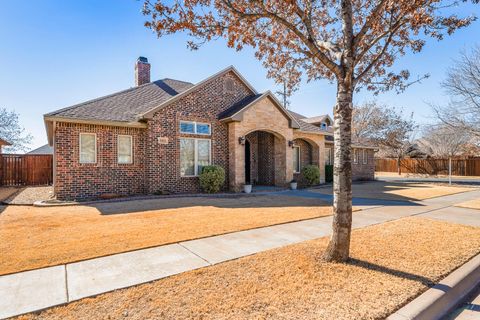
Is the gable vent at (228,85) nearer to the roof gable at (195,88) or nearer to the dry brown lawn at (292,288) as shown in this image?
the roof gable at (195,88)

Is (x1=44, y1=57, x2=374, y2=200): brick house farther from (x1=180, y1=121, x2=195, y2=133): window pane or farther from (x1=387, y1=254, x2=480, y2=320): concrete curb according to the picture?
(x1=387, y1=254, x2=480, y2=320): concrete curb

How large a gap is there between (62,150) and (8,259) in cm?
724

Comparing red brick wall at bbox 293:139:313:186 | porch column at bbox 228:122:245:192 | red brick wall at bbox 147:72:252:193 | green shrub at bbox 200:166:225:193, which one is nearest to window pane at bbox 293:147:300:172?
red brick wall at bbox 293:139:313:186

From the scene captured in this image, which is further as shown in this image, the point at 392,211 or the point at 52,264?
the point at 392,211

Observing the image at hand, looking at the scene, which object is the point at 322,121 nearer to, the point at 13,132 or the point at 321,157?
the point at 321,157

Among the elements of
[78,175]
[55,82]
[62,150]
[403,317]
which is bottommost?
[403,317]

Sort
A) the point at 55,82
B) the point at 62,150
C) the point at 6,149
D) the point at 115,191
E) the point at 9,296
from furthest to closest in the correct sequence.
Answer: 1. the point at 6,149
2. the point at 55,82
3. the point at 115,191
4. the point at 62,150
5. the point at 9,296

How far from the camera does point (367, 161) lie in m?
23.8

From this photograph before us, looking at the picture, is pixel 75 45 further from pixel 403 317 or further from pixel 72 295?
pixel 403 317

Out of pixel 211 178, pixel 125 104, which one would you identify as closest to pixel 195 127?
pixel 211 178

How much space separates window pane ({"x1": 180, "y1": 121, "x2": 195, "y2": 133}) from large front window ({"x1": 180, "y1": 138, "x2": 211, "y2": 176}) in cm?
45

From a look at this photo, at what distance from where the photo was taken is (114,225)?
6555mm

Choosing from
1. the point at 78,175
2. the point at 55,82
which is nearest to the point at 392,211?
the point at 78,175

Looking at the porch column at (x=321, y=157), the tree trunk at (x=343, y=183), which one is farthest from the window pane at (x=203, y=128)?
the tree trunk at (x=343, y=183)
